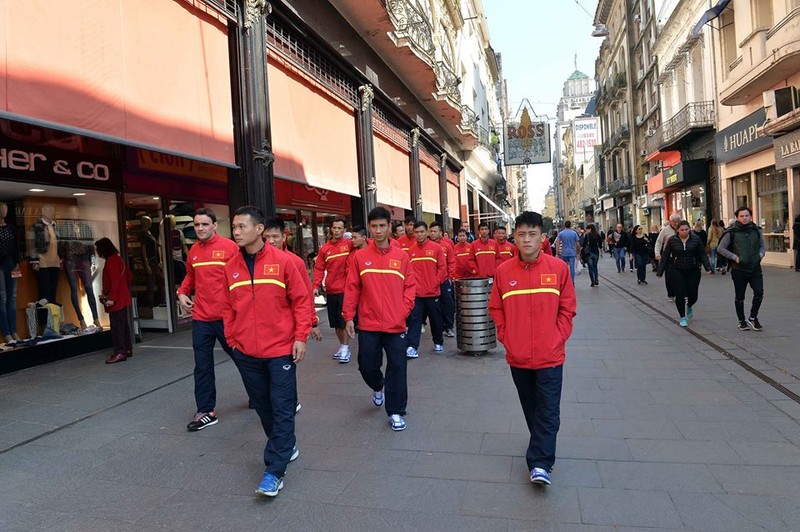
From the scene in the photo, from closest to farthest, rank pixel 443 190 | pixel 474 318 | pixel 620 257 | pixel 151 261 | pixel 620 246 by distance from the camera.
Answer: pixel 474 318
pixel 151 261
pixel 620 246
pixel 620 257
pixel 443 190

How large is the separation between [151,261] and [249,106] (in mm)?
3965

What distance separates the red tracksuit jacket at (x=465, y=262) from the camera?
9188 mm

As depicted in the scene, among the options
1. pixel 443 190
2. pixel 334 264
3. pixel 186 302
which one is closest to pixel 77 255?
pixel 334 264

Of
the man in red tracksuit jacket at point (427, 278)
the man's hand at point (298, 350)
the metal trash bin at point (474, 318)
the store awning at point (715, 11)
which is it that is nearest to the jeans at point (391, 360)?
the man's hand at point (298, 350)

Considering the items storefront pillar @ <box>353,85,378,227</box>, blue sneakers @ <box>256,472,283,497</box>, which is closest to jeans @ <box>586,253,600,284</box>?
storefront pillar @ <box>353,85,378,227</box>

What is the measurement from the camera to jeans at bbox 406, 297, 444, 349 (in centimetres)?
689

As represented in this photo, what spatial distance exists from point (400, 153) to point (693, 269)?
35.0 ft

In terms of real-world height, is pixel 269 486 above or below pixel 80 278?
below

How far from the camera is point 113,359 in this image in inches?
295

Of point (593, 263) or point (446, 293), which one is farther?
point (593, 263)

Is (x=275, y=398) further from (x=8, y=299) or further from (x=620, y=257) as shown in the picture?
(x=620, y=257)

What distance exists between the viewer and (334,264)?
7457 millimetres

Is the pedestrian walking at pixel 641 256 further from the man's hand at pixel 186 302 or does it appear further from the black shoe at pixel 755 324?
the man's hand at pixel 186 302

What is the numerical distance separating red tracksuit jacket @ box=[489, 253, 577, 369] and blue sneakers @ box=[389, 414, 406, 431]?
139cm
